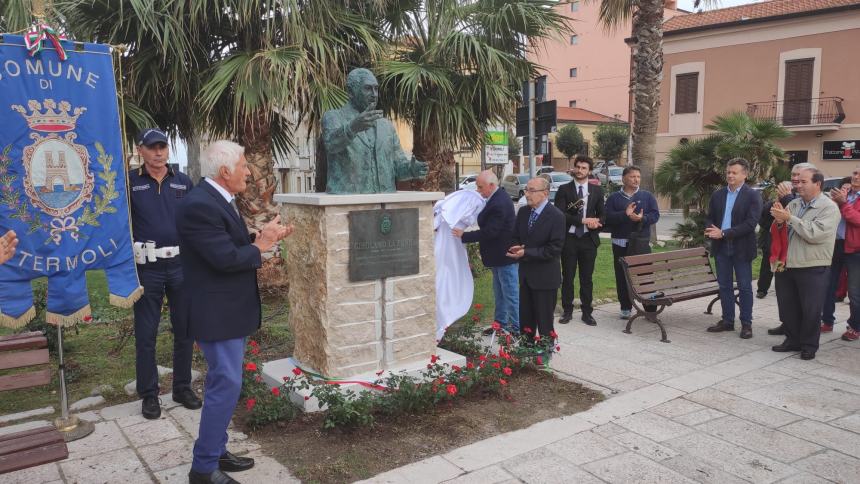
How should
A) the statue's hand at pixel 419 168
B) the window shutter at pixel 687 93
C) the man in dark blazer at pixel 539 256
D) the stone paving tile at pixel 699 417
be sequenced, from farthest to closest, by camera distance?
the window shutter at pixel 687 93 < the man in dark blazer at pixel 539 256 < the statue's hand at pixel 419 168 < the stone paving tile at pixel 699 417

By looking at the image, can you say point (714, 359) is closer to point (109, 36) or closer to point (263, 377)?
point (263, 377)

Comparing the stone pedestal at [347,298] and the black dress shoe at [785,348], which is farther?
the black dress shoe at [785,348]

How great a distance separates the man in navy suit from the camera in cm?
584

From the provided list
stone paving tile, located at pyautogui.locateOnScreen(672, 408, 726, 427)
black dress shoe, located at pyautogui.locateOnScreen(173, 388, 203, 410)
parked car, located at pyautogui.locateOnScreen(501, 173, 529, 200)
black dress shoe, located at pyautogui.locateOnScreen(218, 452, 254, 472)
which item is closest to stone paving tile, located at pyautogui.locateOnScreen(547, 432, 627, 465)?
stone paving tile, located at pyautogui.locateOnScreen(672, 408, 726, 427)

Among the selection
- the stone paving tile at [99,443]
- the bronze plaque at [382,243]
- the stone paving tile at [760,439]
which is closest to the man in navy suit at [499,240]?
the bronze plaque at [382,243]

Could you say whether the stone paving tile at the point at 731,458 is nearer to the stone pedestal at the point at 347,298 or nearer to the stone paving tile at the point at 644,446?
the stone paving tile at the point at 644,446

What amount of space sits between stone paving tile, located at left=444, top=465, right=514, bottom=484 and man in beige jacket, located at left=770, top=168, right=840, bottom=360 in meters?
3.57

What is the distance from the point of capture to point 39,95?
13.1 feet

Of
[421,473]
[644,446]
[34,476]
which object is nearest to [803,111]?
[644,446]

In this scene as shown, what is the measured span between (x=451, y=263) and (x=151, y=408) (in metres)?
2.88

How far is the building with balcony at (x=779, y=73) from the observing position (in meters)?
22.8

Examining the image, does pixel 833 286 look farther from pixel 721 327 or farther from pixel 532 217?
pixel 532 217

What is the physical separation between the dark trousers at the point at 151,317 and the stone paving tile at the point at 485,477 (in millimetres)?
2190

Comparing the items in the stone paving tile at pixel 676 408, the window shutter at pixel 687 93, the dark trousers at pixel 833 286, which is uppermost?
the window shutter at pixel 687 93
